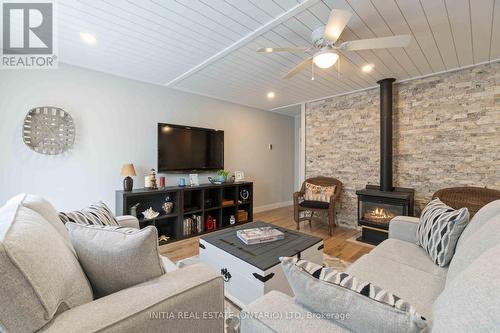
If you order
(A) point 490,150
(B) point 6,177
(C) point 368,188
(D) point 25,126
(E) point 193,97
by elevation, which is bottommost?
(C) point 368,188

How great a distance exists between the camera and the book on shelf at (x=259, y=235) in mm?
1960

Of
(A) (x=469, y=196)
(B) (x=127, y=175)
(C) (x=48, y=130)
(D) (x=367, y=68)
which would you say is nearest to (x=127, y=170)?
(B) (x=127, y=175)

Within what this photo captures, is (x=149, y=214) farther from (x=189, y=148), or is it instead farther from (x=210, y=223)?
(x=189, y=148)

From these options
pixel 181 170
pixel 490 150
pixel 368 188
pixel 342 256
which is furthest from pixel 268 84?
pixel 490 150

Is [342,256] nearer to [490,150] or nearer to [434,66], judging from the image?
[490,150]

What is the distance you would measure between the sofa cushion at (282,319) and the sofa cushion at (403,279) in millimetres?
660

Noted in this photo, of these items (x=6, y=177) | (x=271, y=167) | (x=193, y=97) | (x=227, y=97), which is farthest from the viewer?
(x=271, y=167)

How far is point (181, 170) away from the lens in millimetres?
3592

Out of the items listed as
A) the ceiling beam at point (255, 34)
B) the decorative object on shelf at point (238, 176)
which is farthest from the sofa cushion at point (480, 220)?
the decorative object on shelf at point (238, 176)

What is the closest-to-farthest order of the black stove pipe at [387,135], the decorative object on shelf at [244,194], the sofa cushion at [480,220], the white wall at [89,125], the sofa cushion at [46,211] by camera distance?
the sofa cushion at [46,211]
the sofa cushion at [480,220]
the white wall at [89,125]
the black stove pipe at [387,135]
the decorative object on shelf at [244,194]

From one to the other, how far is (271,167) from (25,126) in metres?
4.10

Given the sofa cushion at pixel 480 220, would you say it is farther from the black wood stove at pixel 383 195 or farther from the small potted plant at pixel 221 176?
the small potted plant at pixel 221 176

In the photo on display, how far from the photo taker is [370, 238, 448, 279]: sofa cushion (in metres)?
1.44

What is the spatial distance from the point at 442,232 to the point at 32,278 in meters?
2.13
